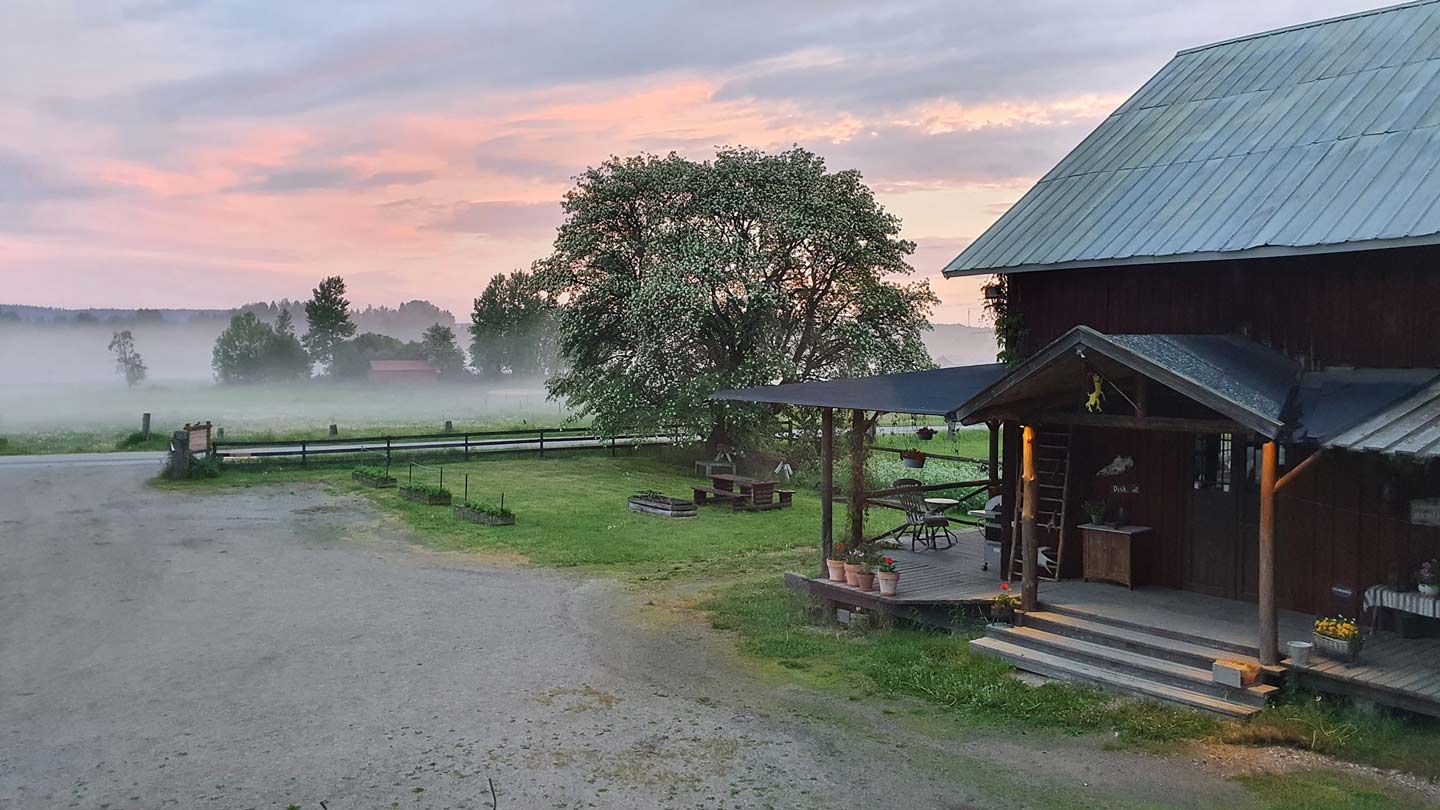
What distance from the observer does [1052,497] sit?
13055 millimetres

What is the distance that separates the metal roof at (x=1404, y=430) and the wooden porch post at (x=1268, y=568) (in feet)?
1.73

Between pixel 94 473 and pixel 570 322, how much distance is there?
14636 millimetres

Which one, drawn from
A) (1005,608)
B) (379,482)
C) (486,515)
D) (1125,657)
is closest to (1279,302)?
(1125,657)

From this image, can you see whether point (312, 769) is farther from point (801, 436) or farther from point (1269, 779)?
point (801, 436)

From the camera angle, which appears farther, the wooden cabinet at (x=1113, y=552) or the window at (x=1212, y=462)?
the wooden cabinet at (x=1113, y=552)

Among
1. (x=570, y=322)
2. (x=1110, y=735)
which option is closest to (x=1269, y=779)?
(x=1110, y=735)

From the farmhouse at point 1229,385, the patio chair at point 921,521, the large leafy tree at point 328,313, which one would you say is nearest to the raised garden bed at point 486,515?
the farmhouse at point 1229,385

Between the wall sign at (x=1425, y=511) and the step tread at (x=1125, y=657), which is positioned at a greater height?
the wall sign at (x=1425, y=511)

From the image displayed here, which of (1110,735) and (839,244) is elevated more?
(839,244)

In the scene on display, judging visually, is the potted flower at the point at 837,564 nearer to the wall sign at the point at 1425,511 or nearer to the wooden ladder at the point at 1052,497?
the wooden ladder at the point at 1052,497

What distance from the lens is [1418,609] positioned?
943cm

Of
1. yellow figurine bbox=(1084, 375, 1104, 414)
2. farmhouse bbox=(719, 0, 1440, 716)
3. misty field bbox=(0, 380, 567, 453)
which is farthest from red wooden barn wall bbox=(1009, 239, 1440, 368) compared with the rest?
misty field bbox=(0, 380, 567, 453)

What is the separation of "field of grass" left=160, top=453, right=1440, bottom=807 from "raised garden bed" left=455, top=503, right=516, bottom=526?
1.12 ft

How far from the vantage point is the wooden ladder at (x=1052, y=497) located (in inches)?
504
